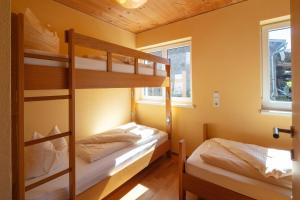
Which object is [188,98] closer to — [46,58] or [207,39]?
[207,39]

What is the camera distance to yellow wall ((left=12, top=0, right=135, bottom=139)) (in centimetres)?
208

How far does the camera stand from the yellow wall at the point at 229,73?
217 centimetres

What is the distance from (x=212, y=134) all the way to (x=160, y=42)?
1.89 m

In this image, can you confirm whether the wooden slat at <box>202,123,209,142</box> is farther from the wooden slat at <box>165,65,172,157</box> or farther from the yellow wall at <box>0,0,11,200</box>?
the yellow wall at <box>0,0,11,200</box>

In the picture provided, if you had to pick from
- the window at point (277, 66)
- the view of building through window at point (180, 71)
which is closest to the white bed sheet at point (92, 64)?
the view of building through window at point (180, 71)

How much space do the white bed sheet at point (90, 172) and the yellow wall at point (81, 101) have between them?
0.83 metres

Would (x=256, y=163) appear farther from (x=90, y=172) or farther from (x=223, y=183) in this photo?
(x=90, y=172)

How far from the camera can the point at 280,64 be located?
2127 mm

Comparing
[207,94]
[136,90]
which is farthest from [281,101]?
[136,90]

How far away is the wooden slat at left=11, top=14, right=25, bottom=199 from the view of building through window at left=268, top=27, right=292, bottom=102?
269cm

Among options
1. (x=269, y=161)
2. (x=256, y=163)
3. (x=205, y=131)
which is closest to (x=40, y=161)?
(x=256, y=163)

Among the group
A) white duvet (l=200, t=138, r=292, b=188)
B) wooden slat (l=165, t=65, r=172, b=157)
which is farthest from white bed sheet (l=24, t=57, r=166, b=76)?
white duvet (l=200, t=138, r=292, b=188)

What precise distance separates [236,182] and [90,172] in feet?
4.33

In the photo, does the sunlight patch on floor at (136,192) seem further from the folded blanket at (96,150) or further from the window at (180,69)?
the window at (180,69)
